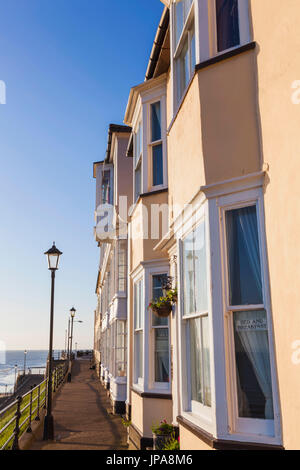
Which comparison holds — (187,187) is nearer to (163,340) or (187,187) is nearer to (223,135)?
(223,135)

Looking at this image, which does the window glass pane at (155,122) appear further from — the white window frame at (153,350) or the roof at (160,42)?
the white window frame at (153,350)

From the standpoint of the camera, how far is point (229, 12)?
549 cm

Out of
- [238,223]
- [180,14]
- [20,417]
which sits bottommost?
[20,417]

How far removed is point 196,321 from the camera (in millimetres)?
5445

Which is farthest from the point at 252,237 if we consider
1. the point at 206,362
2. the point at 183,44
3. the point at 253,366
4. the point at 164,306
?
the point at 183,44

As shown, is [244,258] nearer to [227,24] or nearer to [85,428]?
[227,24]

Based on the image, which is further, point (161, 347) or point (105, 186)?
point (105, 186)

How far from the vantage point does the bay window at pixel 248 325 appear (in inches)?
164

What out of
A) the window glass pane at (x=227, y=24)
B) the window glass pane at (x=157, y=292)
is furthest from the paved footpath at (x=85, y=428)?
the window glass pane at (x=227, y=24)

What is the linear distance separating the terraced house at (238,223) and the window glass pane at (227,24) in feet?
0.05

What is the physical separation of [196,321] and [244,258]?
49.7 inches

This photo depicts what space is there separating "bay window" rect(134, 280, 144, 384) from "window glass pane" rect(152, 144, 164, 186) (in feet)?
7.43

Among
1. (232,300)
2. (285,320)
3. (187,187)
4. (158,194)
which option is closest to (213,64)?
(187,187)

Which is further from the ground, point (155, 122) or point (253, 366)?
point (155, 122)
